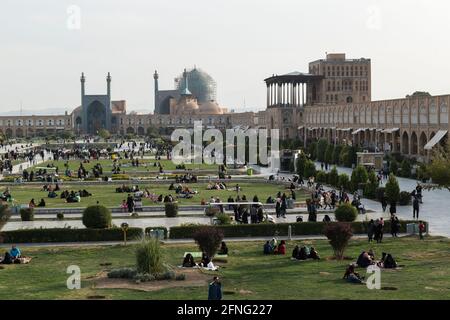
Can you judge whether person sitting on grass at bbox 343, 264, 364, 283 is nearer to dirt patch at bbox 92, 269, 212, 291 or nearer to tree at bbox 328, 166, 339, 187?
dirt patch at bbox 92, 269, 212, 291

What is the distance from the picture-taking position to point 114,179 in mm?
38031

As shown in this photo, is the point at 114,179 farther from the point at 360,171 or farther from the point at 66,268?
the point at 66,268

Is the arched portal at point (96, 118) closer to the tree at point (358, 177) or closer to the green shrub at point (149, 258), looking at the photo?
the tree at point (358, 177)

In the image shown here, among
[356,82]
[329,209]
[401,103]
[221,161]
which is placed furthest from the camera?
[356,82]

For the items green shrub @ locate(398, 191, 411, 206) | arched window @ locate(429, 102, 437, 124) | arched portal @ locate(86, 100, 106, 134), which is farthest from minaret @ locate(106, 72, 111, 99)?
green shrub @ locate(398, 191, 411, 206)

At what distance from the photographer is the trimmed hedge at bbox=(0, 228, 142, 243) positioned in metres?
19.7

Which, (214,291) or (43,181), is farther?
(43,181)

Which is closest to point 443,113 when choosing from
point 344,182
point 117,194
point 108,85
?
point 344,182

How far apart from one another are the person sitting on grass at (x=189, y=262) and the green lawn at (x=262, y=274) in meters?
0.49

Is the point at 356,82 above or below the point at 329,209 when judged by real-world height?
above
